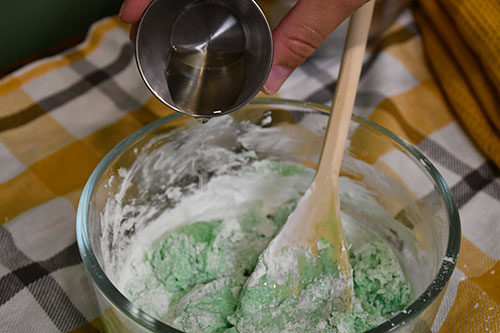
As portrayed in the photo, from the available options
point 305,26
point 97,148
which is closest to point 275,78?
point 305,26

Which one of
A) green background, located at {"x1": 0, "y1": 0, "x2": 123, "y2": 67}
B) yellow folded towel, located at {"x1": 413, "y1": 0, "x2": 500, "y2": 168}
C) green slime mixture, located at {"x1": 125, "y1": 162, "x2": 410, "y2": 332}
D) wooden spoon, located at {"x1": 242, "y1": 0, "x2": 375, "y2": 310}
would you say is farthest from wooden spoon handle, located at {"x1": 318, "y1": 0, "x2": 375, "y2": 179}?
green background, located at {"x1": 0, "y1": 0, "x2": 123, "y2": 67}

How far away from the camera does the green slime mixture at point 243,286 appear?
705 mm

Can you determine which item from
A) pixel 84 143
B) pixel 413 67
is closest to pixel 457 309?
pixel 413 67

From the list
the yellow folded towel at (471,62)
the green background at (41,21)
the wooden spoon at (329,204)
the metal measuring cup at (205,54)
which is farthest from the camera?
the green background at (41,21)

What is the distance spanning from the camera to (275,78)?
0.73 meters

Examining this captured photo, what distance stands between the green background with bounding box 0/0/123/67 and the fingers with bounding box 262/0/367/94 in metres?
0.72

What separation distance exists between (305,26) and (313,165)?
0.29 m

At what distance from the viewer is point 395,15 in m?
1.28

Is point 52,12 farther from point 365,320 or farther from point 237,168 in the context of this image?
point 365,320

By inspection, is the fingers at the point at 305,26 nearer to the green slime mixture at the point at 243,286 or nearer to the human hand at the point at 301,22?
the human hand at the point at 301,22

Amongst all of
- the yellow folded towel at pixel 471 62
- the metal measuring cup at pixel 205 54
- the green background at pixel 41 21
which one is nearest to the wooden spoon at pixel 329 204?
the metal measuring cup at pixel 205 54

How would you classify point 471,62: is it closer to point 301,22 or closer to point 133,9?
point 301,22

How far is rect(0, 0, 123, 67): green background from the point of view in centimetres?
120

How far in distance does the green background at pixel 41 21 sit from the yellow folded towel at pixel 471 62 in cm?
73
